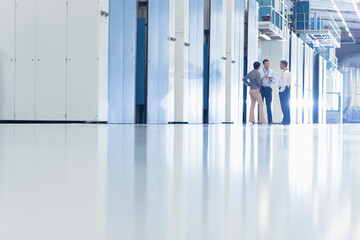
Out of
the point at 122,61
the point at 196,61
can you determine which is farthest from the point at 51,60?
the point at 196,61

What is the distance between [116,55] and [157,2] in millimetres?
3192

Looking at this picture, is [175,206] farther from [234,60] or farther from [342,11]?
[342,11]

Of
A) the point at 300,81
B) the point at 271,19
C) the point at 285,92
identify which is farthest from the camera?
the point at 300,81

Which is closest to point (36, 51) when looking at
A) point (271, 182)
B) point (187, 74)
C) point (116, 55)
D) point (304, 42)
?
point (116, 55)

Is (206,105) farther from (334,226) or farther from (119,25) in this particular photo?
(334,226)

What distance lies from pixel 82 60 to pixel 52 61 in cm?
72

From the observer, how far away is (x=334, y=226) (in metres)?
0.63

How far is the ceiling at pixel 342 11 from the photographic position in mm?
35562

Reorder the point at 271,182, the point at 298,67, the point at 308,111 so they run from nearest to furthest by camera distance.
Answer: the point at 271,182 < the point at 298,67 < the point at 308,111

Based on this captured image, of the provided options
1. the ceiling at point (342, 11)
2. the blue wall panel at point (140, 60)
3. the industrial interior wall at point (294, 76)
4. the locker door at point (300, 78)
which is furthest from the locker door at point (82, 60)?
the ceiling at point (342, 11)

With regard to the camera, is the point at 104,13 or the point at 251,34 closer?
the point at 104,13

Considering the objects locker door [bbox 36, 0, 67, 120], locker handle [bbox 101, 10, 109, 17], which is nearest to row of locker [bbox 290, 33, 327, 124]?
locker handle [bbox 101, 10, 109, 17]

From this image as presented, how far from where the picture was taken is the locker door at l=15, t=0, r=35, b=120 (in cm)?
1137

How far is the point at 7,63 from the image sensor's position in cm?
1152
